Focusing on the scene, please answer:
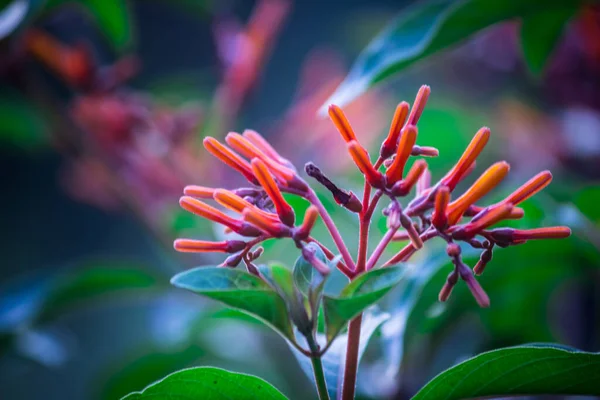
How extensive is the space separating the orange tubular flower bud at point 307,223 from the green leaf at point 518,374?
6.1 inches

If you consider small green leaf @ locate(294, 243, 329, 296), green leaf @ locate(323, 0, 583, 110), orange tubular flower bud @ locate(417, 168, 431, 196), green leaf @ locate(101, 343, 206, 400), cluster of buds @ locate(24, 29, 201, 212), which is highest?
cluster of buds @ locate(24, 29, 201, 212)

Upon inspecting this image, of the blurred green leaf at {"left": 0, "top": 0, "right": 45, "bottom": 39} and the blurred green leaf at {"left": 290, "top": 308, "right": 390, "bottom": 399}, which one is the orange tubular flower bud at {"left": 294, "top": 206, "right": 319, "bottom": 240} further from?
the blurred green leaf at {"left": 0, "top": 0, "right": 45, "bottom": 39}

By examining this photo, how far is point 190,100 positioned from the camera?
1.51 meters

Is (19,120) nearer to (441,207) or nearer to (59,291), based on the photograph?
(59,291)

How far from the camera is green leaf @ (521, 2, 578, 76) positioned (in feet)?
2.54

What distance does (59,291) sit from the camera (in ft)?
2.94

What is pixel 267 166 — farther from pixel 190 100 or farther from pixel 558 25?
pixel 190 100

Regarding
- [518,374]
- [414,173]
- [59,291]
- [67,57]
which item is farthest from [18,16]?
[518,374]

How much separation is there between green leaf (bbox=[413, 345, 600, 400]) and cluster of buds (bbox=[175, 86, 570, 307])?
69mm

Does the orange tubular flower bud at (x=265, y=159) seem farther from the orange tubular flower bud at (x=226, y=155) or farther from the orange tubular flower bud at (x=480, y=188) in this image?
the orange tubular flower bud at (x=480, y=188)

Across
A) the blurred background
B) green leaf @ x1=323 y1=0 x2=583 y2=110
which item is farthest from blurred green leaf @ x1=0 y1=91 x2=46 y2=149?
green leaf @ x1=323 y1=0 x2=583 y2=110

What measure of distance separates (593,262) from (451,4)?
367 mm

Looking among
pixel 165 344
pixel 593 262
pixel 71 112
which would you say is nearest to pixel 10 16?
pixel 71 112

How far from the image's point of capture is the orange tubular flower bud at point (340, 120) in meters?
0.40
